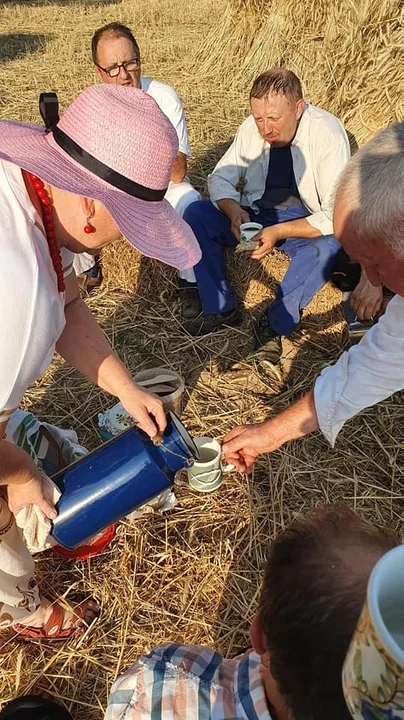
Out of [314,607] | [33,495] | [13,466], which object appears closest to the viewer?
[314,607]

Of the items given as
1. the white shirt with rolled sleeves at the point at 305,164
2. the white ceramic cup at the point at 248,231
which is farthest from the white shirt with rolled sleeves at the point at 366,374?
the white shirt with rolled sleeves at the point at 305,164

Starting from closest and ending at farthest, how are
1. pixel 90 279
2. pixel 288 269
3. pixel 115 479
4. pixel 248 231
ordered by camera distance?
→ pixel 115 479 < pixel 248 231 < pixel 288 269 < pixel 90 279

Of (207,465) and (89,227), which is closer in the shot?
(89,227)

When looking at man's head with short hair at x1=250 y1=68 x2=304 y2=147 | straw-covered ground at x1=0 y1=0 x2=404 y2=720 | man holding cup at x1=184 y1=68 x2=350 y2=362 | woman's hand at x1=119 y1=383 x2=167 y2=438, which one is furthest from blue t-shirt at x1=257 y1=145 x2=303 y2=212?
woman's hand at x1=119 y1=383 x2=167 y2=438

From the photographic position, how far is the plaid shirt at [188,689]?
100 centimetres

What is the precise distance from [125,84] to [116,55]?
0.19 meters

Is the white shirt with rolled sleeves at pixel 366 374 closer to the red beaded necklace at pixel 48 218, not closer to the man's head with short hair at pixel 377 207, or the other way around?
the man's head with short hair at pixel 377 207

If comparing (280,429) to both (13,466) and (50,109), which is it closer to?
(13,466)

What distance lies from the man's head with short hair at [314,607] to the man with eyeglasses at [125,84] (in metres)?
2.94

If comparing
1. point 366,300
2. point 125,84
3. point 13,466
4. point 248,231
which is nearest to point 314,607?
point 13,466

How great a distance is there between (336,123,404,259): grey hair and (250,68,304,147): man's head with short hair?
1.91 m

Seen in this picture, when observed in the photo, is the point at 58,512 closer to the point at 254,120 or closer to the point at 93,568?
the point at 93,568

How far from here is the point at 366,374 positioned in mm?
1918

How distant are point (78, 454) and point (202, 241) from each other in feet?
6.19
